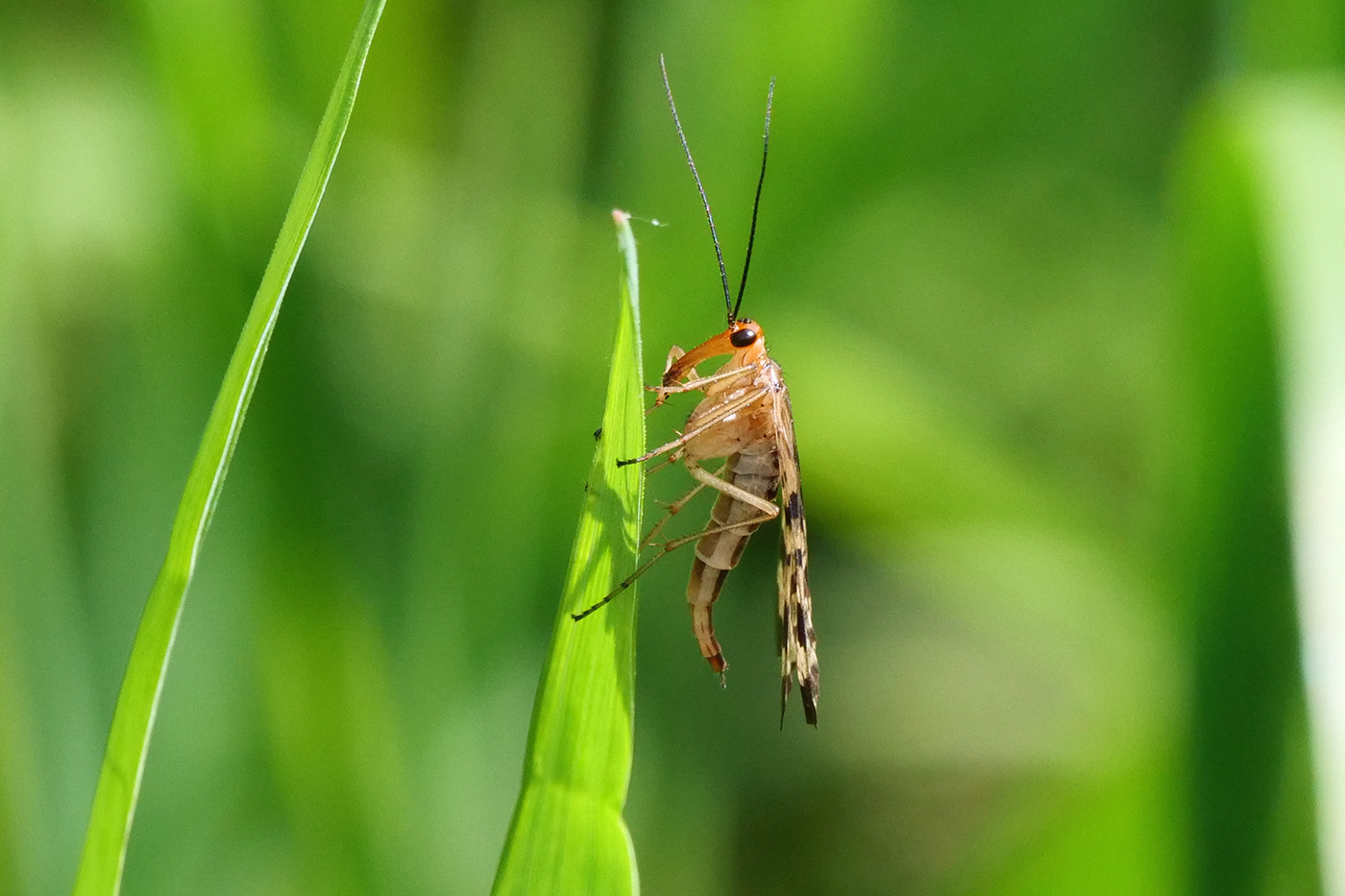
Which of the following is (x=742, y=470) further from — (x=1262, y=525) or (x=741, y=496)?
(x=1262, y=525)

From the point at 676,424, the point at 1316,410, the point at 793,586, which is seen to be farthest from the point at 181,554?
the point at 676,424

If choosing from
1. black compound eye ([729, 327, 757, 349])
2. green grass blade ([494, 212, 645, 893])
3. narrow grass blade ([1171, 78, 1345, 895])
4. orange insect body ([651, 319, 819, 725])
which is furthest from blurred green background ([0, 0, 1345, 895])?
green grass blade ([494, 212, 645, 893])

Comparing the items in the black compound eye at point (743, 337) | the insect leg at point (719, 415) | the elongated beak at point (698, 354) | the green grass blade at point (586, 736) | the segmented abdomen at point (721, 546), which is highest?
the black compound eye at point (743, 337)

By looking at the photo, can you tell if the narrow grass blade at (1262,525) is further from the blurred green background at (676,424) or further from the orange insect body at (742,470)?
the orange insect body at (742,470)

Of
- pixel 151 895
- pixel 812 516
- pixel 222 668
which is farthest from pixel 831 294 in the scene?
pixel 151 895

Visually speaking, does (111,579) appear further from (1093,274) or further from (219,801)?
(1093,274)

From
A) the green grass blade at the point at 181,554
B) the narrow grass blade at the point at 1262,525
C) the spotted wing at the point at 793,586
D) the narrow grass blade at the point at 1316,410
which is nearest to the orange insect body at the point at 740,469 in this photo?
the spotted wing at the point at 793,586
